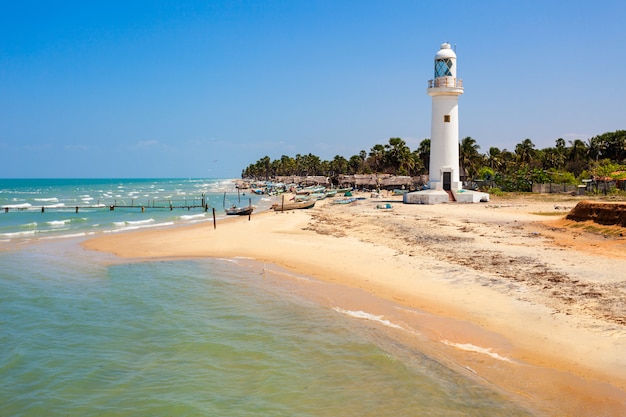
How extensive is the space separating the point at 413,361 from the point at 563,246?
10198 mm

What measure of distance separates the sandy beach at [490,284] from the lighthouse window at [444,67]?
50.4 feet

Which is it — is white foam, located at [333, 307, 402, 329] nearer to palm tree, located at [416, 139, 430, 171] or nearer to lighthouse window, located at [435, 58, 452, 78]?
lighthouse window, located at [435, 58, 452, 78]

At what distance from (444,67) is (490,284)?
28.8m

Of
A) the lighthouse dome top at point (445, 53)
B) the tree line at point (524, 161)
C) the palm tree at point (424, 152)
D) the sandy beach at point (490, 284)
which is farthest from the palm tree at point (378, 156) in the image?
the sandy beach at point (490, 284)

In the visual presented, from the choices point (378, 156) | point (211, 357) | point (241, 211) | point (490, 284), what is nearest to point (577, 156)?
point (378, 156)

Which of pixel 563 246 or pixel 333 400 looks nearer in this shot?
pixel 333 400

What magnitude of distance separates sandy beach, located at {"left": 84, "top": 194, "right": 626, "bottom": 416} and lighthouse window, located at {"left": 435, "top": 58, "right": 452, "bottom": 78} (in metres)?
15.3

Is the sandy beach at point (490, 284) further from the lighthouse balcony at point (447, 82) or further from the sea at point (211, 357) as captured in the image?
the lighthouse balcony at point (447, 82)

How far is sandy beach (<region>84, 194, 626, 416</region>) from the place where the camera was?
23.9 ft

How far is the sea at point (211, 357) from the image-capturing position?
708 centimetres

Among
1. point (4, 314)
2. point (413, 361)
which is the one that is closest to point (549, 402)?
point (413, 361)

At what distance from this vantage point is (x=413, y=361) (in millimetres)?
8211

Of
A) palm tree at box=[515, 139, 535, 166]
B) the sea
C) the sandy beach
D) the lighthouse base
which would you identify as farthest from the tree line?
the sea

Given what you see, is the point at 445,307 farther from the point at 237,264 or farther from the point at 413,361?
the point at 237,264
